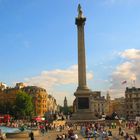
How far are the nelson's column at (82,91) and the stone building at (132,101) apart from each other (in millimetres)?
81176

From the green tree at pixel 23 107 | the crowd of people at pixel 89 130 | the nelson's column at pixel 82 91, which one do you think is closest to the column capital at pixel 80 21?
the nelson's column at pixel 82 91

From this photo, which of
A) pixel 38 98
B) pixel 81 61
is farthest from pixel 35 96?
pixel 81 61

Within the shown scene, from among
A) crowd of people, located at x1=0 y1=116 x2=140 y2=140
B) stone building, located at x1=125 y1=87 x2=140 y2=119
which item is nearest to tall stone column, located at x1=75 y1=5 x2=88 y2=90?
crowd of people, located at x1=0 y1=116 x2=140 y2=140

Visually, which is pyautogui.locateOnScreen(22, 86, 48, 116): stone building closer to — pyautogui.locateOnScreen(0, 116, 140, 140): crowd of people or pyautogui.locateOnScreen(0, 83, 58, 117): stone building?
pyautogui.locateOnScreen(0, 83, 58, 117): stone building

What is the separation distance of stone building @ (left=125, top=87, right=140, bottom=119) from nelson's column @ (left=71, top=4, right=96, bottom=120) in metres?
81.2

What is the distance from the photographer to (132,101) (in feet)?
526

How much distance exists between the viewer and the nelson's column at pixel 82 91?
77750 millimetres

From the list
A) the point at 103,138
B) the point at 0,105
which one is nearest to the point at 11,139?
the point at 103,138

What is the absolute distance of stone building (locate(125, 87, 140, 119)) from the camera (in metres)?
160

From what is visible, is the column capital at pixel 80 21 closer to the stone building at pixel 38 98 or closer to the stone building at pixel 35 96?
the stone building at pixel 35 96

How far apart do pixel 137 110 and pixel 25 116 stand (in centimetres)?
5036

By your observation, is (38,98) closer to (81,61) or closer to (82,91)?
(81,61)

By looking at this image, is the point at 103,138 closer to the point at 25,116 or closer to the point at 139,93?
the point at 25,116

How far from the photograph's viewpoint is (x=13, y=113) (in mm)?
135750
